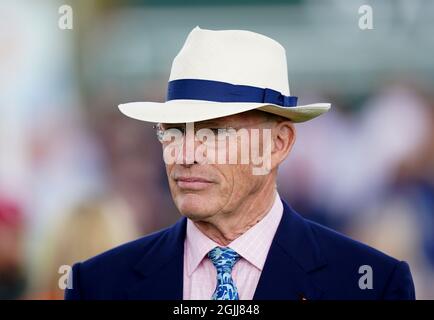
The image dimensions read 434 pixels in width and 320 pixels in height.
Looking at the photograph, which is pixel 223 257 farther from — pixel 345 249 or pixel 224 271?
pixel 345 249

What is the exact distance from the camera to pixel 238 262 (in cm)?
330


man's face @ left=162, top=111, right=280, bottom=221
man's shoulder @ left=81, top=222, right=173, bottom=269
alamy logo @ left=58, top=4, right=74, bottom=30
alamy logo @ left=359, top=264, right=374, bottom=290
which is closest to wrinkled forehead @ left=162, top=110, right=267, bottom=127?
man's face @ left=162, top=111, right=280, bottom=221

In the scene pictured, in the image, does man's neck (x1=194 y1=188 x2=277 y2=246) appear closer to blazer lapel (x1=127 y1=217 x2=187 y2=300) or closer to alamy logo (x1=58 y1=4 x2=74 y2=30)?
blazer lapel (x1=127 y1=217 x2=187 y2=300)

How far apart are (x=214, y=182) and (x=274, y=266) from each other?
0.36 meters

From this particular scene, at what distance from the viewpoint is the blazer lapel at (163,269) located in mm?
3285

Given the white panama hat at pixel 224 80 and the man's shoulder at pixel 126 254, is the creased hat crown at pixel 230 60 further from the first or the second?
the man's shoulder at pixel 126 254

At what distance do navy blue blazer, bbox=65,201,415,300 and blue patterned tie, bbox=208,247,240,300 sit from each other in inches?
3.6

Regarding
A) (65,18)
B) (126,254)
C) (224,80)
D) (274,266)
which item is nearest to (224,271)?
(274,266)

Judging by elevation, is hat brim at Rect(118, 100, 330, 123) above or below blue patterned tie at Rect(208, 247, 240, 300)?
above

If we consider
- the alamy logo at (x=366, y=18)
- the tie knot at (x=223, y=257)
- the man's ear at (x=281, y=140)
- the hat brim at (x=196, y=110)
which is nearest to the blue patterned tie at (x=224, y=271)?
the tie knot at (x=223, y=257)

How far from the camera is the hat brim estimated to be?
314 centimetres

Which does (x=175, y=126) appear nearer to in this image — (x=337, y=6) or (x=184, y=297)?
(x=184, y=297)

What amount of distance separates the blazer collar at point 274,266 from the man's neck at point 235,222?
10cm
